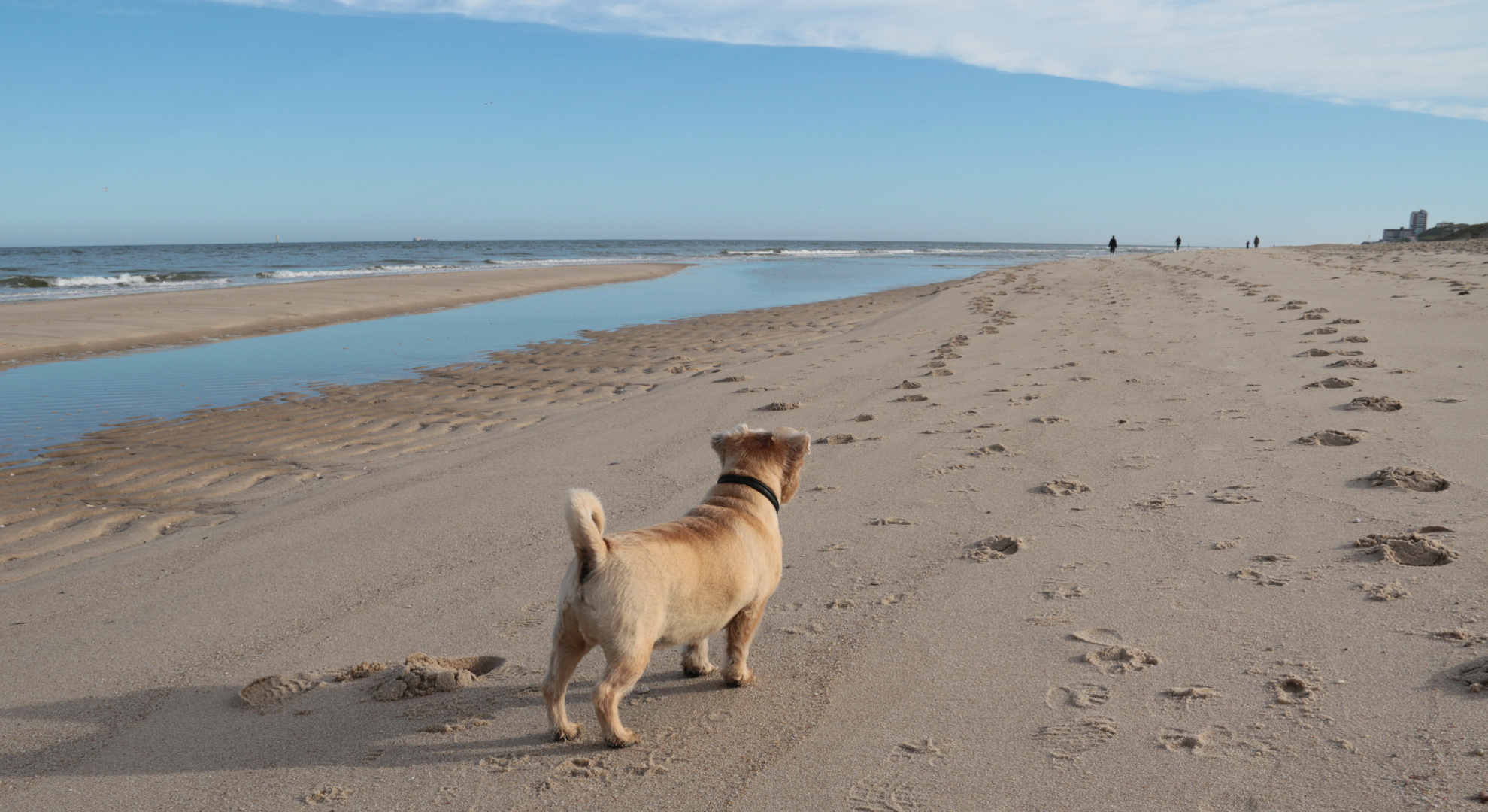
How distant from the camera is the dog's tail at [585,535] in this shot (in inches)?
101

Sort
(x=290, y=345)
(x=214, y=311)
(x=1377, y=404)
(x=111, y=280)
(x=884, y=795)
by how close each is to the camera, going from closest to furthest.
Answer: (x=884, y=795) < (x=1377, y=404) < (x=290, y=345) < (x=214, y=311) < (x=111, y=280)

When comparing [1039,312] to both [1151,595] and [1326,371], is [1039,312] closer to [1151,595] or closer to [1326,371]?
[1326,371]

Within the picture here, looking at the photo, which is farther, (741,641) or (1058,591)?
(1058,591)

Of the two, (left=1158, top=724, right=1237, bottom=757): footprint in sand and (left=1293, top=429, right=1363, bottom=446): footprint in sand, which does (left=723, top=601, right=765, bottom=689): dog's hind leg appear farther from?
(left=1293, top=429, right=1363, bottom=446): footprint in sand

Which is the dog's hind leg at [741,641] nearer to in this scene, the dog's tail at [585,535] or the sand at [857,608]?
the sand at [857,608]

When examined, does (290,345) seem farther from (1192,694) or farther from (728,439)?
(1192,694)

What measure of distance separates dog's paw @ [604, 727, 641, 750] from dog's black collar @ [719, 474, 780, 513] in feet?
3.30

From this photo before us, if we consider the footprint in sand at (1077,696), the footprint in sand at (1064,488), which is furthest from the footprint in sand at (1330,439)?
the footprint in sand at (1077,696)

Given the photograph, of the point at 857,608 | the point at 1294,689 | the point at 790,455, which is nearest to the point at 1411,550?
the point at 1294,689

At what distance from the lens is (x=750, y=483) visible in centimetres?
333

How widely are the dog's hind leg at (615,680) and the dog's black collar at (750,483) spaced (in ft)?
2.76

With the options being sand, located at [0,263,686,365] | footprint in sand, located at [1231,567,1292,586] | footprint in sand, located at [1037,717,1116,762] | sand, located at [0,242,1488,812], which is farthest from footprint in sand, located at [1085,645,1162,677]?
sand, located at [0,263,686,365]

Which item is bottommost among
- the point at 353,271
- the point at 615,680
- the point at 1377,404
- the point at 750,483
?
the point at 615,680

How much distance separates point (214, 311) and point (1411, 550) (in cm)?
2229
